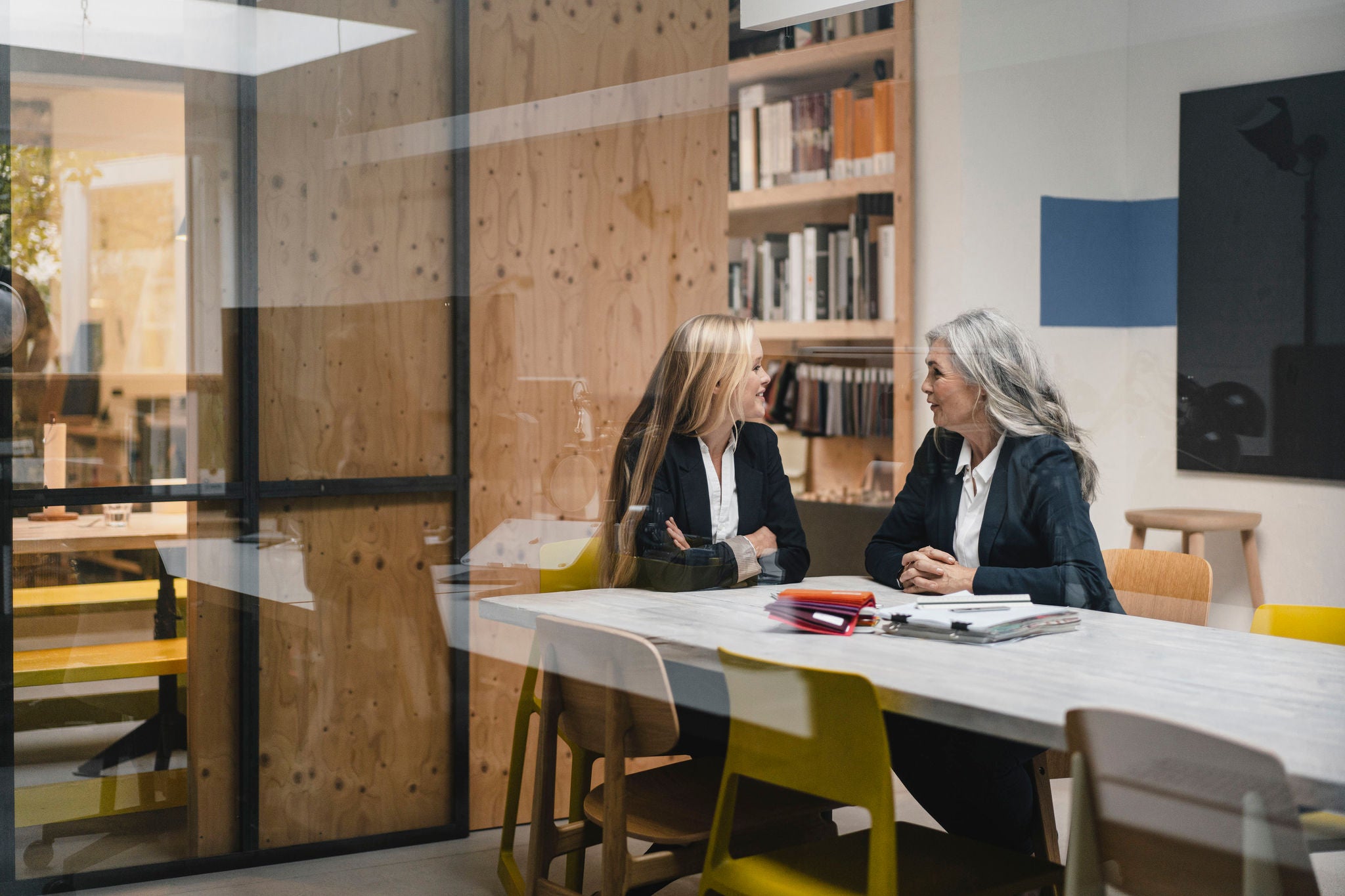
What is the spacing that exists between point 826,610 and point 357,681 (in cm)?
152

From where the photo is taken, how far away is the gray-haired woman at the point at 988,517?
2.38 m

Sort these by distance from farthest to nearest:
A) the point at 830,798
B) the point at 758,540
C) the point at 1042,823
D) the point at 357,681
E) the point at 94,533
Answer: the point at 357,681, the point at 758,540, the point at 94,533, the point at 1042,823, the point at 830,798

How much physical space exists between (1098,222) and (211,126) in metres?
2.17

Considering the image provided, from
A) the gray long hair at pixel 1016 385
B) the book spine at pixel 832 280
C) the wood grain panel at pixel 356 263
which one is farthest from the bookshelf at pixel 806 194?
the wood grain panel at pixel 356 263

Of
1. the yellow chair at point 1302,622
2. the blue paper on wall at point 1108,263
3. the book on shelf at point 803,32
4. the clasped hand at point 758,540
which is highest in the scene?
the book on shelf at point 803,32

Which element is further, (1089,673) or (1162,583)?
(1162,583)

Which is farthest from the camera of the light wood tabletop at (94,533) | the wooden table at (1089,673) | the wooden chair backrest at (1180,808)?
the light wood tabletop at (94,533)

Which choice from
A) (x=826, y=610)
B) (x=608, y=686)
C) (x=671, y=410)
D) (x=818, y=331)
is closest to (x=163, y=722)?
(x=608, y=686)

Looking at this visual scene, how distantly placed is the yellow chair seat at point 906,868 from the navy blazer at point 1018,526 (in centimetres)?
67

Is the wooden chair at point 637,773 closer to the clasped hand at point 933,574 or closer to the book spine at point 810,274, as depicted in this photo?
the clasped hand at point 933,574

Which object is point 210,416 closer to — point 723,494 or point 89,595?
point 89,595

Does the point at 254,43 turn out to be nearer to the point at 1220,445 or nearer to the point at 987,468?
the point at 987,468

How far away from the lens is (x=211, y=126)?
3006mm

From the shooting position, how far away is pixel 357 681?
325 centimetres
